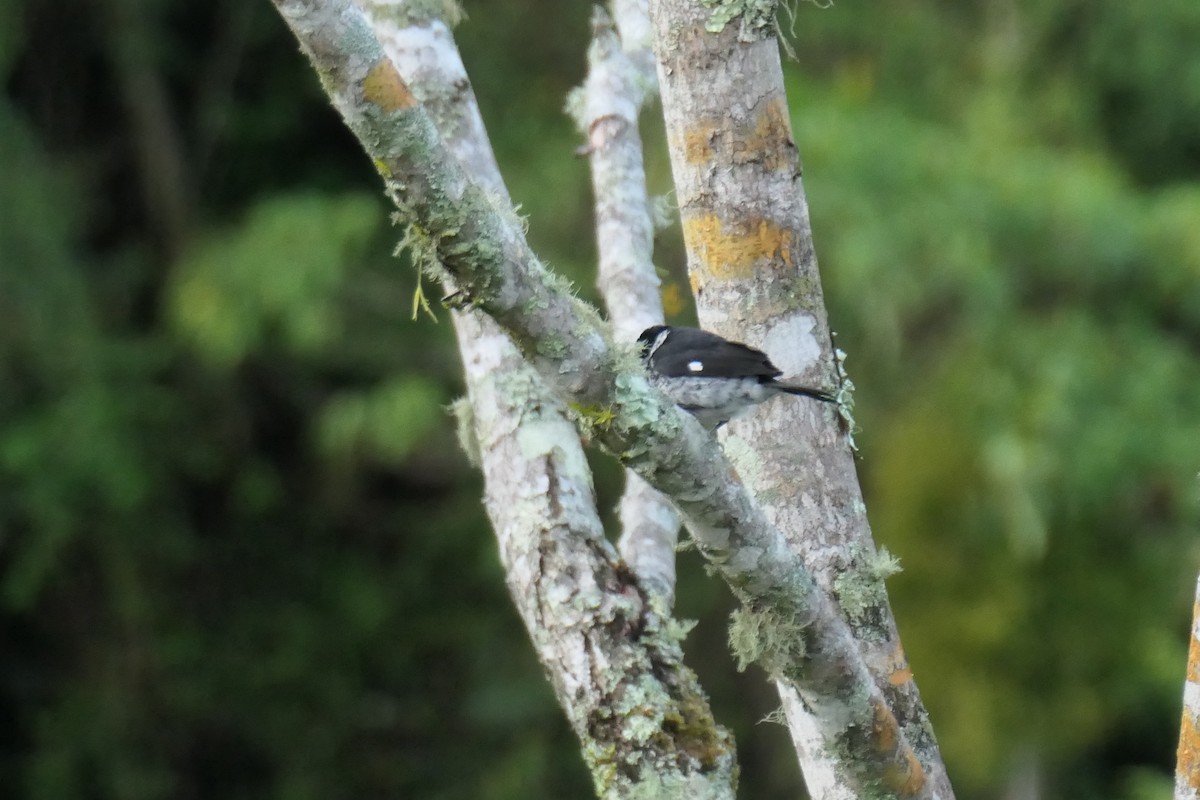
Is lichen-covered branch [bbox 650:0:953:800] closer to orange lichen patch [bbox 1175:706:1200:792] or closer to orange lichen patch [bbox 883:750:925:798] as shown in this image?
orange lichen patch [bbox 883:750:925:798]

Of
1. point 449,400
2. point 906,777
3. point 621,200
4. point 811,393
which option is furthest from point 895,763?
point 449,400

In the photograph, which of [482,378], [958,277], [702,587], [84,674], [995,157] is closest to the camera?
[482,378]

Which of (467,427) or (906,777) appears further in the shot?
(467,427)

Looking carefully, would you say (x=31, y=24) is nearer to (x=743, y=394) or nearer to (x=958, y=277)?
(x=958, y=277)

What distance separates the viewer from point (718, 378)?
2.08m

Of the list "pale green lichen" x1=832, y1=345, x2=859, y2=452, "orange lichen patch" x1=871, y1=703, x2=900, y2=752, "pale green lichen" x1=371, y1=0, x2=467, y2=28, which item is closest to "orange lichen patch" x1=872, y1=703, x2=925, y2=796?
"orange lichen patch" x1=871, y1=703, x2=900, y2=752

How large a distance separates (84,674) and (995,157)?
4521 mm

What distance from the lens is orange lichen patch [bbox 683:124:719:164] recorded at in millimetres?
2021

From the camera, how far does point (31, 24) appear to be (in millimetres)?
5969

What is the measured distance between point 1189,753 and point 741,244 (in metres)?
0.90

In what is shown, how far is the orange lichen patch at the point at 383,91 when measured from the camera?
138 centimetres

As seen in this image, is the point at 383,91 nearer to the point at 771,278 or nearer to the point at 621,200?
the point at 771,278

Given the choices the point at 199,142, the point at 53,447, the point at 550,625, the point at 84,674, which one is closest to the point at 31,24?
the point at 199,142

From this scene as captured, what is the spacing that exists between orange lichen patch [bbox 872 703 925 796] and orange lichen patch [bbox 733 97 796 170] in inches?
31.5
